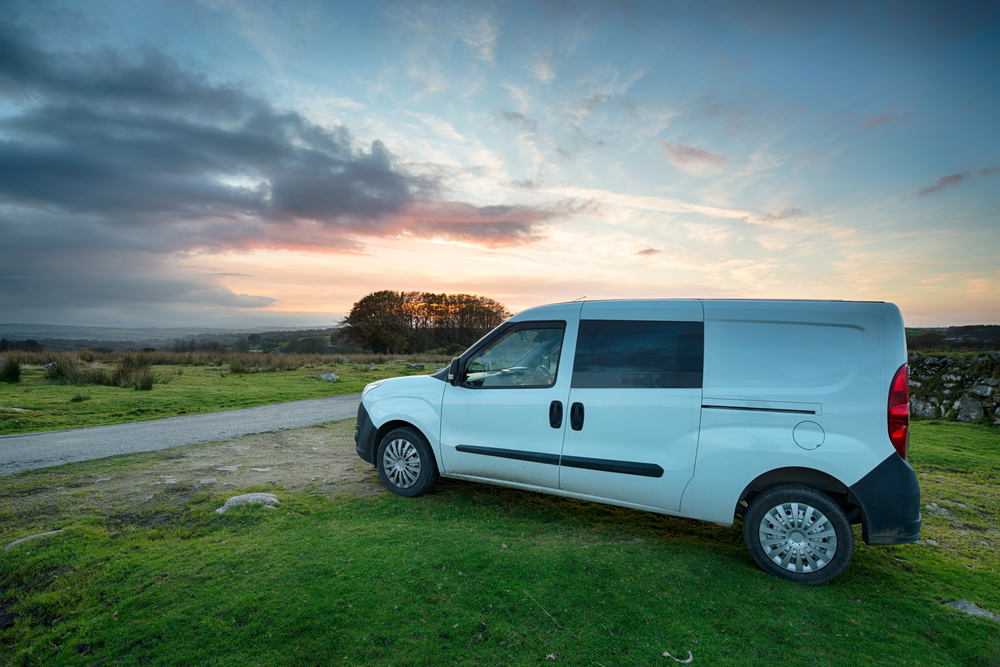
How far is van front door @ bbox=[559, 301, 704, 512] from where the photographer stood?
4.06 metres

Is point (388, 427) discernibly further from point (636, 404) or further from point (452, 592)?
point (636, 404)

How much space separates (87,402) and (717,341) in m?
14.4

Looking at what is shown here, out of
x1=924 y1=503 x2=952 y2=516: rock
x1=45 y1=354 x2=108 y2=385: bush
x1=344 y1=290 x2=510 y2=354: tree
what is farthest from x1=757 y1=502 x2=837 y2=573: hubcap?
x1=344 y1=290 x2=510 y2=354: tree

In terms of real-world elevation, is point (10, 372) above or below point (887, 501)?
below

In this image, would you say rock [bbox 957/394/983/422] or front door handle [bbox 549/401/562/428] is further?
rock [bbox 957/394/983/422]

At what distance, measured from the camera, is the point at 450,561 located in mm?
3588

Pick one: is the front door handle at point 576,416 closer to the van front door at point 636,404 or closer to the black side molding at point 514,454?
the van front door at point 636,404

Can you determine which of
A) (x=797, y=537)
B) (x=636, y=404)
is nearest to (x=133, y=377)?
(x=636, y=404)

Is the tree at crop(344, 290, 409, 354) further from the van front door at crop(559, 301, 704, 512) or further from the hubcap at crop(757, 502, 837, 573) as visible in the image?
the hubcap at crop(757, 502, 837, 573)

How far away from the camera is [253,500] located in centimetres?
477

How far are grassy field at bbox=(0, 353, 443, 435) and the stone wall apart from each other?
15.7 metres

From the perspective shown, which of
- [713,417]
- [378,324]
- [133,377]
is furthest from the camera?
[378,324]

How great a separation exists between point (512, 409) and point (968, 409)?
970 centimetres

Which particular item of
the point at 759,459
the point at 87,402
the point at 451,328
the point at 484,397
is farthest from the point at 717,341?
the point at 451,328
